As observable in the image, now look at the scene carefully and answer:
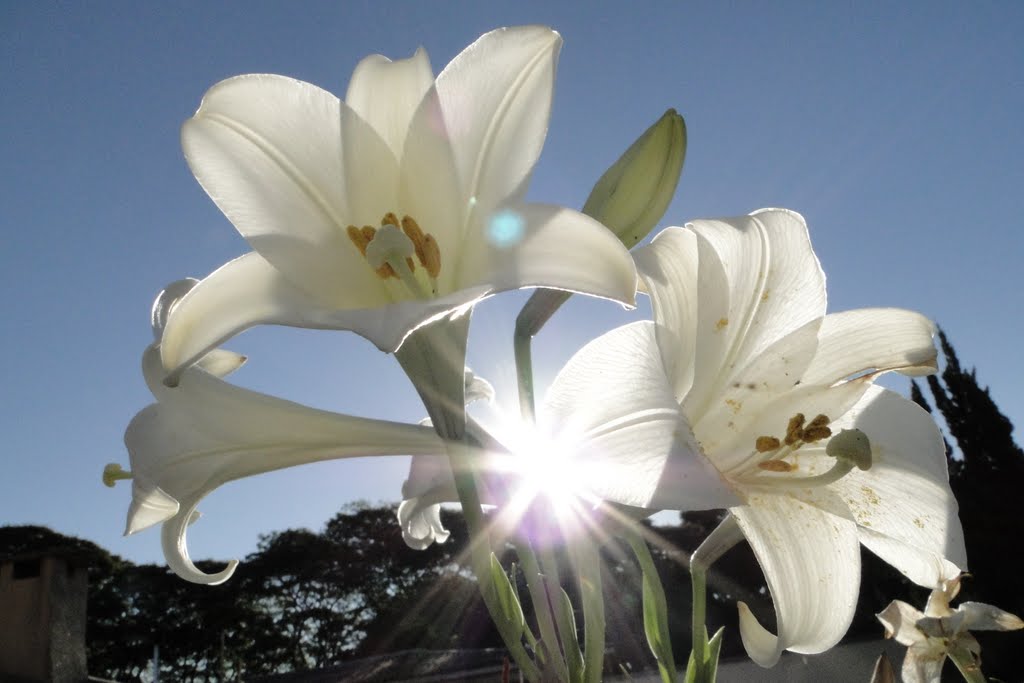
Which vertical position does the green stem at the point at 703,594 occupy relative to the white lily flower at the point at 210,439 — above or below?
below

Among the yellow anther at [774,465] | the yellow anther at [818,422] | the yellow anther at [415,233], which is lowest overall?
the yellow anther at [774,465]

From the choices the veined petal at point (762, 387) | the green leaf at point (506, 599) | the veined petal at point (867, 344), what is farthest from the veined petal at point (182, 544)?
the veined petal at point (867, 344)

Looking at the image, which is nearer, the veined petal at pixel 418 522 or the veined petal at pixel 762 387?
the veined petal at pixel 762 387

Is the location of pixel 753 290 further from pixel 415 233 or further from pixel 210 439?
pixel 210 439

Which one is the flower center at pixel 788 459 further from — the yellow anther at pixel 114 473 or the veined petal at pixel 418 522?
the yellow anther at pixel 114 473

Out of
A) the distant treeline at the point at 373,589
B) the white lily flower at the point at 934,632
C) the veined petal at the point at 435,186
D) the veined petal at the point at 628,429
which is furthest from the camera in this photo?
the distant treeline at the point at 373,589

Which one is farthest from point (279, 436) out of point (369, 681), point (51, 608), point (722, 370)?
point (51, 608)

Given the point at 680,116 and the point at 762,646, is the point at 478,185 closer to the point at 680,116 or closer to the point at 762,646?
the point at 680,116

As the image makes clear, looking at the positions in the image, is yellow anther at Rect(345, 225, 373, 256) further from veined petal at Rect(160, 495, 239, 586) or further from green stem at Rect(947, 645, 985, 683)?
green stem at Rect(947, 645, 985, 683)
